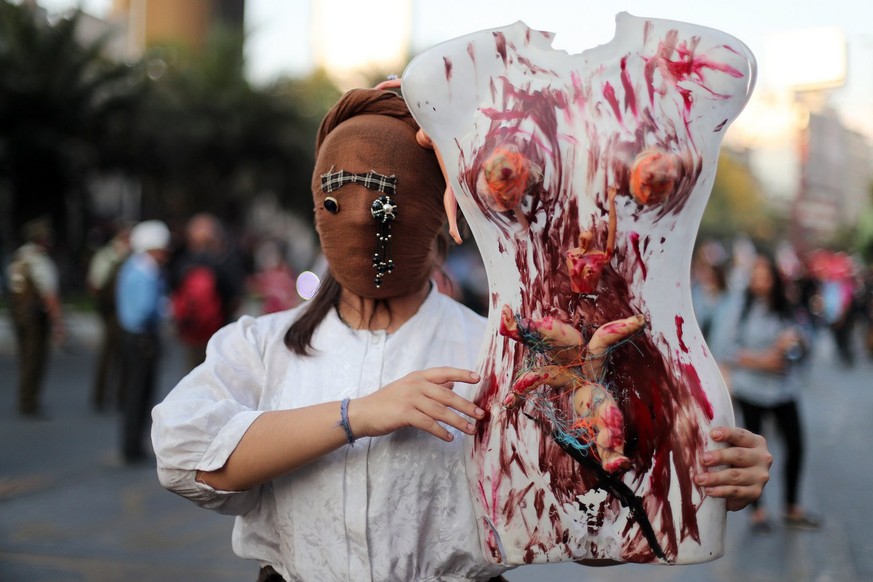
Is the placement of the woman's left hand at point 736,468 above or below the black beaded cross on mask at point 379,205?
below

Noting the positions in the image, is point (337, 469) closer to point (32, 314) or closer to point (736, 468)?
point (736, 468)

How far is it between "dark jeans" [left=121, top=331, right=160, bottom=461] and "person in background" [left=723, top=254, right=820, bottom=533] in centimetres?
420

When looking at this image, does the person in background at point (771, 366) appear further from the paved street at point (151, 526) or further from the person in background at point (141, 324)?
the person in background at point (141, 324)

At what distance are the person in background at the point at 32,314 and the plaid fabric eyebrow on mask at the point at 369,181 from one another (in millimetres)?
7569

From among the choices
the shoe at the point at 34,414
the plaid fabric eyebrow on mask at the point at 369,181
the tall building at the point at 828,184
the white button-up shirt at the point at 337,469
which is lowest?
the shoe at the point at 34,414

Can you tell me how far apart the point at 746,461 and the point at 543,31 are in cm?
84

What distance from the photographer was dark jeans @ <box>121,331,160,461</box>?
6.91 m

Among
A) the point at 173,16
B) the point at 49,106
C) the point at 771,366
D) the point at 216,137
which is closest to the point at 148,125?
the point at 216,137

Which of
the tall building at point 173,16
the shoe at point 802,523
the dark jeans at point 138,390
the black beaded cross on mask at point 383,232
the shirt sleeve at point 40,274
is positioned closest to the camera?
the black beaded cross on mask at point 383,232

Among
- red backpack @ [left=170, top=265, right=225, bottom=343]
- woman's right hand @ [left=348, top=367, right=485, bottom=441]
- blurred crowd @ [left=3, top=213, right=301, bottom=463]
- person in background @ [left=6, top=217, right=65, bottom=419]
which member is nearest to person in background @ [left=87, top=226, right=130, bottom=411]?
blurred crowd @ [left=3, top=213, right=301, bottom=463]

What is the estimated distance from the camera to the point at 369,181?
1.85m

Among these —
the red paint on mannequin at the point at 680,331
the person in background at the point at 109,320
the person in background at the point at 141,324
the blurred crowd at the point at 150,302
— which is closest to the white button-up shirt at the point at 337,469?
the red paint on mannequin at the point at 680,331

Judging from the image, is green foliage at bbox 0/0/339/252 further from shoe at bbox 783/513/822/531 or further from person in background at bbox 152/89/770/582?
person in background at bbox 152/89/770/582

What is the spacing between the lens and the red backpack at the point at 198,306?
7.10m
